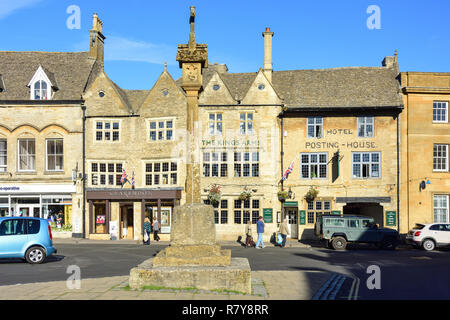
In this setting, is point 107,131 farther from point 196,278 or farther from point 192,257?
point 196,278

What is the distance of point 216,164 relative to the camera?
3142 centimetres

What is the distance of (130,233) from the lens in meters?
32.7

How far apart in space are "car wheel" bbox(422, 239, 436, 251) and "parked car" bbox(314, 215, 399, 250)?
1.36m

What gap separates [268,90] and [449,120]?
11525 mm

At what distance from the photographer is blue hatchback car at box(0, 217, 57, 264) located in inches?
700

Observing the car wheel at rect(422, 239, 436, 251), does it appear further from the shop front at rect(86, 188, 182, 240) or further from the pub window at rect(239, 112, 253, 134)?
the shop front at rect(86, 188, 182, 240)

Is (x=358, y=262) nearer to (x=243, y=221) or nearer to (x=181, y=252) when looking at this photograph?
(x=181, y=252)

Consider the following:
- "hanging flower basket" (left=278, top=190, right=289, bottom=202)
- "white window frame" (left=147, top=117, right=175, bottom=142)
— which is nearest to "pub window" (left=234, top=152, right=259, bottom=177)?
"hanging flower basket" (left=278, top=190, right=289, bottom=202)

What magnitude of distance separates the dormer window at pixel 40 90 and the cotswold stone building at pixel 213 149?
2.6 inches

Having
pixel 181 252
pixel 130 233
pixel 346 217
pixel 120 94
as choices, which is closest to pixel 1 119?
pixel 120 94

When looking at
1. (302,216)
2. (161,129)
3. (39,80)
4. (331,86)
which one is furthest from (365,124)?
(39,80)

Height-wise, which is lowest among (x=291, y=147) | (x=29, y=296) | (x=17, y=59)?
(x=29, y=296)

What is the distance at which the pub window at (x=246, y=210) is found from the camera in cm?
3102

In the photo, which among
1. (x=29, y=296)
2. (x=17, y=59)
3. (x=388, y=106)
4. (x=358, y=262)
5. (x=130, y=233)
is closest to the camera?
(x=29, y=296)
